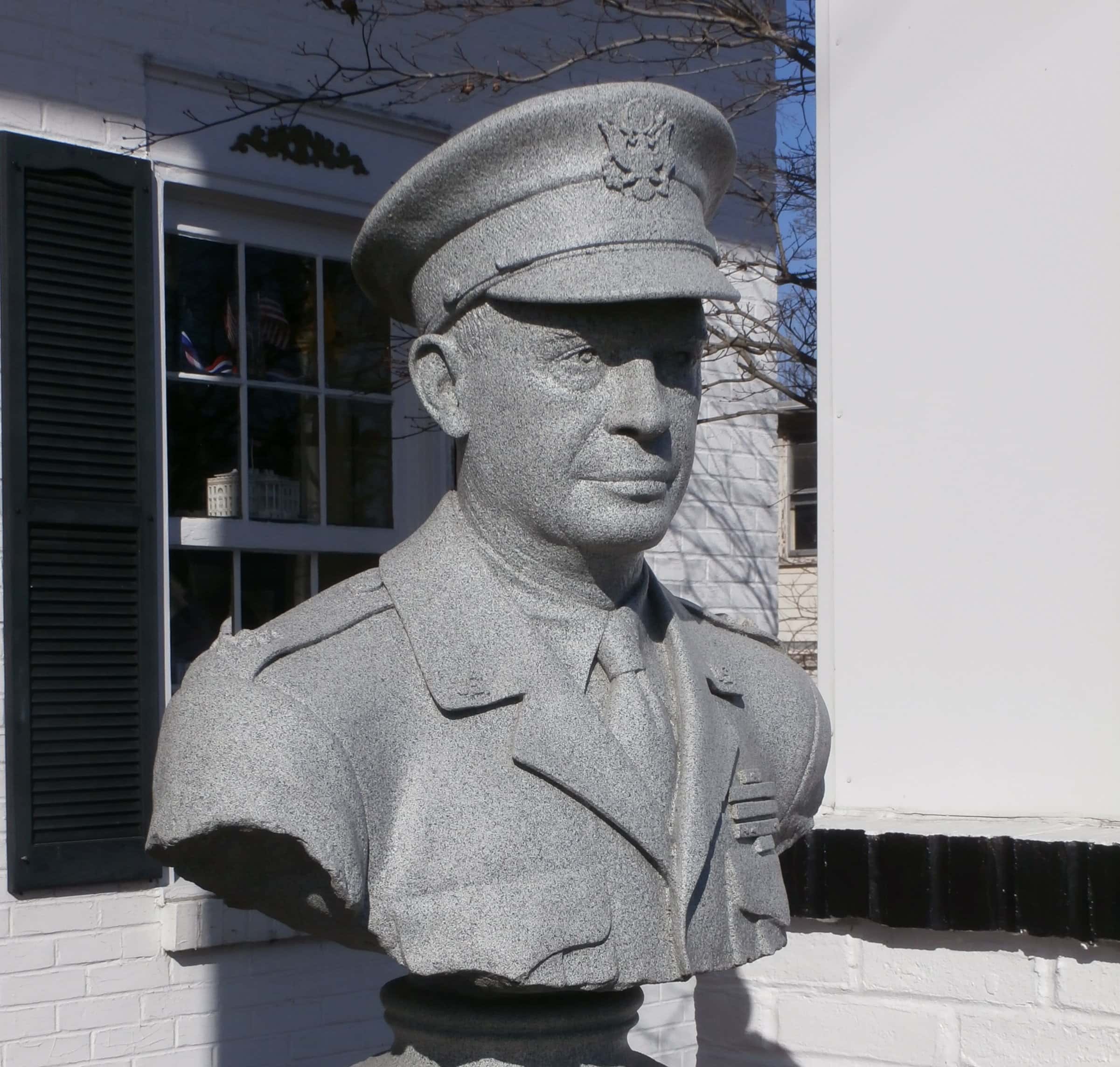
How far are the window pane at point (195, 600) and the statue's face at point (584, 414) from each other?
2642 millimetres

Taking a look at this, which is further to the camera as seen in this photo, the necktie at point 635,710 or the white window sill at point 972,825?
the white window sill at point 972,825

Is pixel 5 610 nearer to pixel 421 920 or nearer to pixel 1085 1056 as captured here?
pixel 421 920

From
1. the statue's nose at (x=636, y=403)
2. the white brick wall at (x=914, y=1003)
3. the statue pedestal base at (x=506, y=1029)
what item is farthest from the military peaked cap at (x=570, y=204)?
the white brick wall at (x=914, y=1003)

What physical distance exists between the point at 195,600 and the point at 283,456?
53 cm

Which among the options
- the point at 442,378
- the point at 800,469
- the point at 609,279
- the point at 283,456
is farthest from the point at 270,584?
the point at 800,469

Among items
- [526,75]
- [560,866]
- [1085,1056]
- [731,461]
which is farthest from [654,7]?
[560,866]

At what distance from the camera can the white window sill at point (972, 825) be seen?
298cm

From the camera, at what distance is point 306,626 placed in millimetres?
2102

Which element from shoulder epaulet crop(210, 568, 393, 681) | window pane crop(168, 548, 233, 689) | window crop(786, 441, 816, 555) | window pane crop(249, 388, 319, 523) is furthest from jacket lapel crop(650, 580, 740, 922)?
window crop(786, 441, 816, 555)

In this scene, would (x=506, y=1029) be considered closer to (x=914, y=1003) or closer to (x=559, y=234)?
(x=559, y=234)

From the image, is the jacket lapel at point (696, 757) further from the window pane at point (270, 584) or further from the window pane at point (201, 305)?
the window pane at point (201, 305)

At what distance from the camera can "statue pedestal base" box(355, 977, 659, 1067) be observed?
209 cm

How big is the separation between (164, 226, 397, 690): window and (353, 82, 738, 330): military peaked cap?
2.55 meters

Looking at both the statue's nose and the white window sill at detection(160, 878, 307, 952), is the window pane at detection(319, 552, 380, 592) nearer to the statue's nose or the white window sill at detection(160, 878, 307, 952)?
the white window sill at detection(160, 878, 307, 952)
